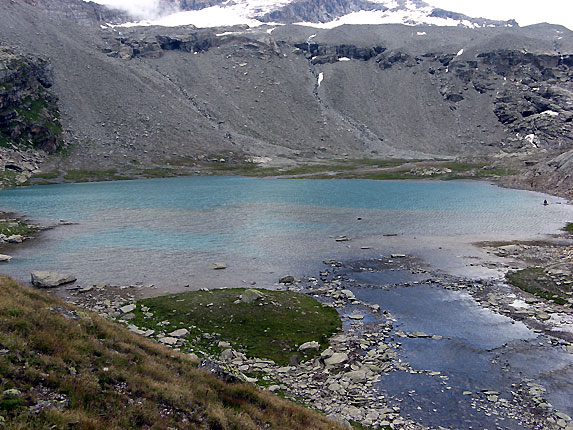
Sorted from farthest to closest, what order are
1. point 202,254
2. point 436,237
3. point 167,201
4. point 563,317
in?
point 167,201
point 436,237
point 202,254
point 563,317

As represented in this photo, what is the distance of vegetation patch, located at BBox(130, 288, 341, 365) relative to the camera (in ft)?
95.1

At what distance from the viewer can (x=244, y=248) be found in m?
57.3

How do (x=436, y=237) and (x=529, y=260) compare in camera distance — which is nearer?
(x=529, y=260)

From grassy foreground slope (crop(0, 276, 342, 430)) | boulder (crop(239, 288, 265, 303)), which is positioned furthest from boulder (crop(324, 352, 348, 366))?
boulder (crop(239, 288, 265, 303))

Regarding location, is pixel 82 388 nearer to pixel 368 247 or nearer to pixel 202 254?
pixel 202 254

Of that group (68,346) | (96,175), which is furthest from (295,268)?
(96,175)

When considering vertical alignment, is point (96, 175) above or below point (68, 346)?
below

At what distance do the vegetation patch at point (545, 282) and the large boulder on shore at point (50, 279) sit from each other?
4341cm

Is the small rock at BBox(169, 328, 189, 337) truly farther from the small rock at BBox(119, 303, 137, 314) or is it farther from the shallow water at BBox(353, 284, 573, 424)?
the shallow water at BBox(353, 284, 573, 424)

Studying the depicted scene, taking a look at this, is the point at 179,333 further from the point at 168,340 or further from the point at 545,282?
the point at 545,282

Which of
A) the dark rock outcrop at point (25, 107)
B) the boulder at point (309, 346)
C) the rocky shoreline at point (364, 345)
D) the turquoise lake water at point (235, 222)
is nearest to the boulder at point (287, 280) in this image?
the rocky shoreline at point (364, 345)

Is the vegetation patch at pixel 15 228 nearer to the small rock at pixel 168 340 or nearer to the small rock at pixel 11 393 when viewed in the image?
the small rock at pixel 168 340

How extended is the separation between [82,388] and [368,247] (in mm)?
46672

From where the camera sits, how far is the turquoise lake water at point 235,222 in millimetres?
48875
